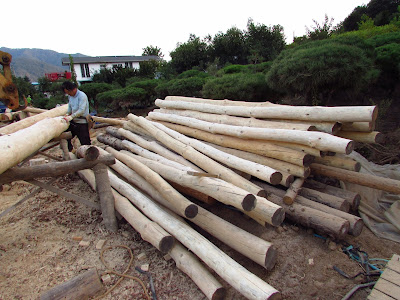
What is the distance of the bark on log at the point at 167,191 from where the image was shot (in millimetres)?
3311

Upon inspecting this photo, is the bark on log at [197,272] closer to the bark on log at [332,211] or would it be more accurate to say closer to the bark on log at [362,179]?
the bark on log at [332,211]

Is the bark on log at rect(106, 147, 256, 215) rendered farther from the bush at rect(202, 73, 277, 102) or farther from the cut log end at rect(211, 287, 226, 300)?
the bush at rect(202, 73, 277, 102)

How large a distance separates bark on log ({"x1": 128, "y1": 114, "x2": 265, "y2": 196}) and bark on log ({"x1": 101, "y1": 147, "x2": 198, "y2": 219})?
755 millimetres

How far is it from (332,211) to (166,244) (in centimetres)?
233

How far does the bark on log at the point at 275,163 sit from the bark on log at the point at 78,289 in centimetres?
278

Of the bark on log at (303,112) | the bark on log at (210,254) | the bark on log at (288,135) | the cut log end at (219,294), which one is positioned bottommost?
the cut log end at (219,294)

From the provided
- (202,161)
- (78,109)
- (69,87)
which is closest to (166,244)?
(202,161)

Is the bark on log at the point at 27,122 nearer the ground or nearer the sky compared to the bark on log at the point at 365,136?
nearer the ground

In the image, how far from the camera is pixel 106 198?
4.01 meters

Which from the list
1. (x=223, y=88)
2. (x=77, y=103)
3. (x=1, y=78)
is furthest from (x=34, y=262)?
(x=223, y=88)

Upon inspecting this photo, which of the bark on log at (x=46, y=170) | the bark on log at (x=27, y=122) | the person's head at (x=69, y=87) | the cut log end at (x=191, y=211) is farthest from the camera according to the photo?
the person's head at (x=69, y=87)

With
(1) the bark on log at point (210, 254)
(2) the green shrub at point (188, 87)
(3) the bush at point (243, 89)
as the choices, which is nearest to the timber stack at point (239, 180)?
(1) the bark on log at point (210, 254)

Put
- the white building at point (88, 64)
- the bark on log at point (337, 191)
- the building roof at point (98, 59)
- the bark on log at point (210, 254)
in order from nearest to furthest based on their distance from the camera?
1. the bark on log at point (210, 254)
2. the bark on log at point (337, 191)
3. the white building at point (88, 64)
4. the building roof at point (98, 59)

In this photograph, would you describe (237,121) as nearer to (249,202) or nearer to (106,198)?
(249,202)
